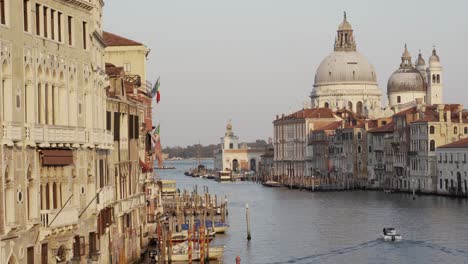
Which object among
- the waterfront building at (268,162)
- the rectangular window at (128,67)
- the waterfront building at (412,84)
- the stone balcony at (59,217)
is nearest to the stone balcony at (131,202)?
the rectangular window at (128,67)

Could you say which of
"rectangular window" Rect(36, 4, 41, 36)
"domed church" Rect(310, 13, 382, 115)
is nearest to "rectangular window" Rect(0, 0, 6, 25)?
"rectangular window" Rect(36, 4, 41, 36)

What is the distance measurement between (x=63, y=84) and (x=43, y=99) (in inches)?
34.6

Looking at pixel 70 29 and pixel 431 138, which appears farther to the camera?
pixel 431 138

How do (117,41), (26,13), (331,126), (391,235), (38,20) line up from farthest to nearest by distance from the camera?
(331,126)
(391,235)
(117,41)
(38,20)
(26,13)

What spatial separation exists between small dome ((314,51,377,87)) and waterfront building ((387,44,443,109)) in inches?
283

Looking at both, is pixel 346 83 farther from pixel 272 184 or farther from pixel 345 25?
pixel 272 184

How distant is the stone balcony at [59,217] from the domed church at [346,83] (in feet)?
369

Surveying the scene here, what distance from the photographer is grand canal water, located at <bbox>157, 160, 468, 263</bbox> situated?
3519 cm

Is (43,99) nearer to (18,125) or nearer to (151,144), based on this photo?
(18,125)

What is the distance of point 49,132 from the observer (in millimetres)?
16828

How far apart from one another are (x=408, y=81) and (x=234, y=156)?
126ft

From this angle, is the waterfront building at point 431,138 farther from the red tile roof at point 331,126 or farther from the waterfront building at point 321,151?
the red tile roof at point 331,126

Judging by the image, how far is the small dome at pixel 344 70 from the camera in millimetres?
131750

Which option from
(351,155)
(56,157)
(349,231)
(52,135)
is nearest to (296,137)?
(351,155)
